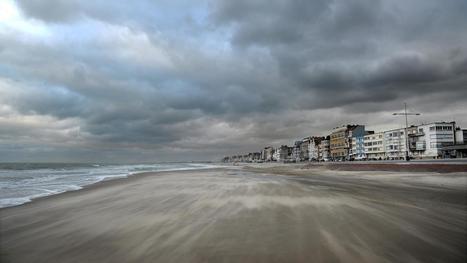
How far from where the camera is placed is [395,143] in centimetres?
12781

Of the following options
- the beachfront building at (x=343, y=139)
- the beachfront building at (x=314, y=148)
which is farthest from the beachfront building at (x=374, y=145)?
the beachfront building at (x=314, y=148)

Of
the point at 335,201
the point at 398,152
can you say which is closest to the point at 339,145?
the point at 398,152

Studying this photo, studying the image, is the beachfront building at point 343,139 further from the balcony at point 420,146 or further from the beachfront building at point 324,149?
the balcony at point 420,146

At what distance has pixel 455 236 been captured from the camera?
7.31m

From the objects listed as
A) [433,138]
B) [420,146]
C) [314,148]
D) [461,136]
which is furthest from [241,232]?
[314,148]

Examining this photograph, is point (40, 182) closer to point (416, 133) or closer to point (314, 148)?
point (416, 133)

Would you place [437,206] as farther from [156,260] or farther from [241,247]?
[156,260]

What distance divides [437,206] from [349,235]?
246 inches

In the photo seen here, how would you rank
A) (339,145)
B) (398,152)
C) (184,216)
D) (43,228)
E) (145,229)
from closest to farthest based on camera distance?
(145,229)
(43,228)
(184,216)
(398,152)
(339,145)

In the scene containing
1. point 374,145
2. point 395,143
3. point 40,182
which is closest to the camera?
point 40,182

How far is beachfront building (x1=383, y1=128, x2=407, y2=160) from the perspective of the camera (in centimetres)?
12356

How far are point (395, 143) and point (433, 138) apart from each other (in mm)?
19808

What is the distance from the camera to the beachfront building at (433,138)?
10712 centimetres

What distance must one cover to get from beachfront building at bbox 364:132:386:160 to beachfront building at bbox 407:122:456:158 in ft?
66.7
